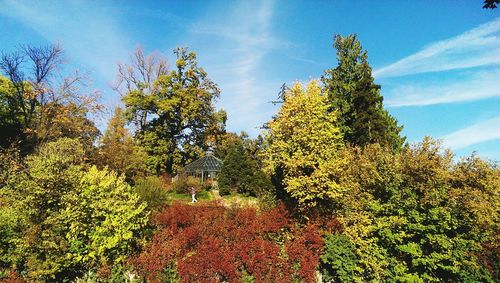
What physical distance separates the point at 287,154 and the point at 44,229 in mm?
Answer: 8103

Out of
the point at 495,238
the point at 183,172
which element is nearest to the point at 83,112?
the point at 183,172

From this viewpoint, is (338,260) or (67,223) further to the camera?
(338,260)

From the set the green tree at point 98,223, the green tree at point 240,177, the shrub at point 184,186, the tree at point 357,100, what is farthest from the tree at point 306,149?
the shrub at point 184,186

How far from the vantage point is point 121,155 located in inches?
1071

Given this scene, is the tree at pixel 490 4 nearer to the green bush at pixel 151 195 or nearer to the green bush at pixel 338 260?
the green bush at pixel 338 260

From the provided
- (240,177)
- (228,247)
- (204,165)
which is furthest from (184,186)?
(228,247)

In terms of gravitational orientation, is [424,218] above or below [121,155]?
below

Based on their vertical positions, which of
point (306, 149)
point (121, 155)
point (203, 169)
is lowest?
point (306, 149)

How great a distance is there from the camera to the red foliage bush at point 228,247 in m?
9.70

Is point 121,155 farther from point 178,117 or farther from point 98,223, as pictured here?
point 98,223

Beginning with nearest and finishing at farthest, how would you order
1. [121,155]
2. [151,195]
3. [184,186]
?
[151,195] < [121,155] < [184,186]

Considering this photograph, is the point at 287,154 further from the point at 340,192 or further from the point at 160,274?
the point at 160,274

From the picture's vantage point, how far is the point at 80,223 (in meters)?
9.17

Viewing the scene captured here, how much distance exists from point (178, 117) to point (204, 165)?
236 inches
